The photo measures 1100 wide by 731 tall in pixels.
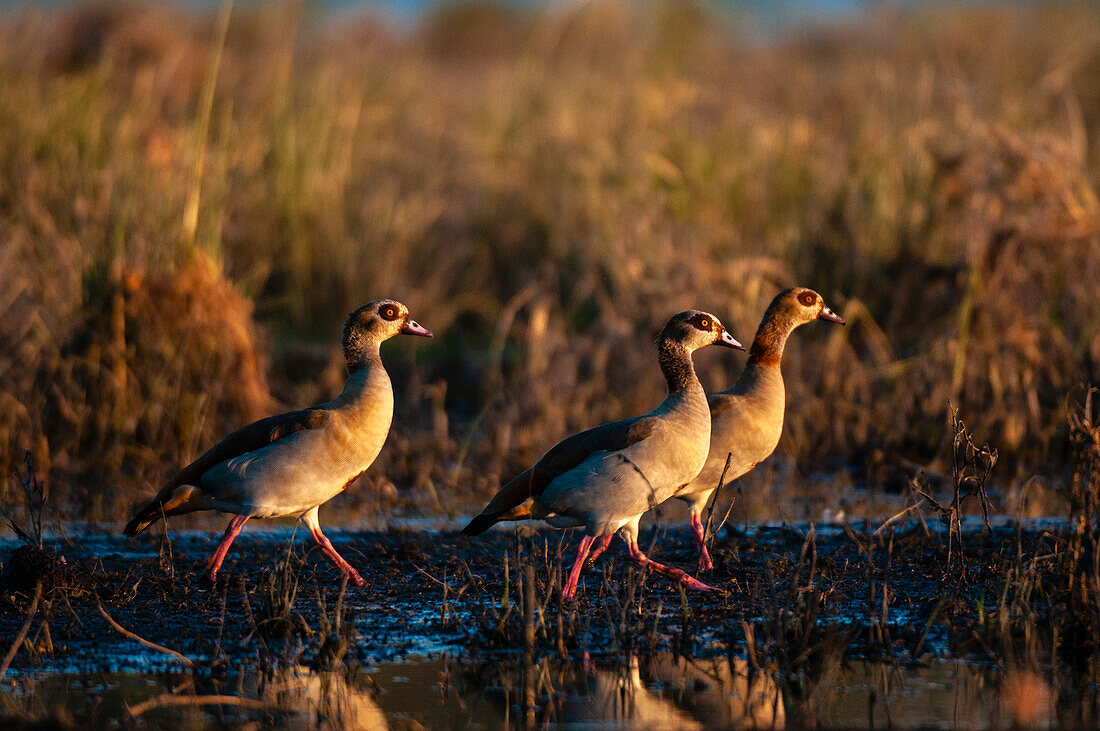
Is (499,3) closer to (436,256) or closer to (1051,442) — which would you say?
(436,256)

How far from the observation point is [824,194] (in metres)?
10.5

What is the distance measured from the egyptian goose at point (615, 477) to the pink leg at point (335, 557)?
0.48 meters

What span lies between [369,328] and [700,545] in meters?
1.80

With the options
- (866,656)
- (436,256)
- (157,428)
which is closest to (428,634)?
(866,656)

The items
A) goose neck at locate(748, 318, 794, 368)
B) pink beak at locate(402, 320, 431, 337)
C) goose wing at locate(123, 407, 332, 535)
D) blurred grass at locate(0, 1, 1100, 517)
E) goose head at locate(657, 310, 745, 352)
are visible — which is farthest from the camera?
blurred grass at locate(0, 1, 1100, 517)

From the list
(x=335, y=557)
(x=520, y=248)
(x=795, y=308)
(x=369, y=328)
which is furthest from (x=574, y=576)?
(x=520, y=248)

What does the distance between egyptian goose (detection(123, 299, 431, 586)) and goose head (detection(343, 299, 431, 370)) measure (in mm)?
291

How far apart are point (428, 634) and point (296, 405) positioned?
4124mm

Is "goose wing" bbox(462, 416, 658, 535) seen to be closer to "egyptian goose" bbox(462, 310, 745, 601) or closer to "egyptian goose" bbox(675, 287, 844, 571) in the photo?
"egyptian goose" bbox(462, 310, 745, 601)

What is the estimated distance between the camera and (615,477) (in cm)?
535

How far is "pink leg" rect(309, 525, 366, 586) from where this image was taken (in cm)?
563

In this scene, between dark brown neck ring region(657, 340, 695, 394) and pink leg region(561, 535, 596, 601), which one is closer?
pink leg region(561, 535, 596, 601)

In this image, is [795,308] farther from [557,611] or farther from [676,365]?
[557,611]

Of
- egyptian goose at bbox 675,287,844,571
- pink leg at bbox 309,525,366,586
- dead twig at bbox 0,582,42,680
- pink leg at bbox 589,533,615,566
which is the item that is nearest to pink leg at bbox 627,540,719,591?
pink leg at bbox 589,533,615,566
